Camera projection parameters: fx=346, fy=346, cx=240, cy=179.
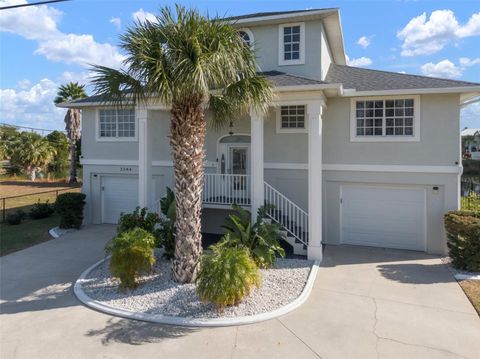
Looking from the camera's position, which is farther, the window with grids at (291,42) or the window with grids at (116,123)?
the window with grids at (116,123)

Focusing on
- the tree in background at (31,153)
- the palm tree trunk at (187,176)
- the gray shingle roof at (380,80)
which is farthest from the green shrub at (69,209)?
the tree in background at (31,153)

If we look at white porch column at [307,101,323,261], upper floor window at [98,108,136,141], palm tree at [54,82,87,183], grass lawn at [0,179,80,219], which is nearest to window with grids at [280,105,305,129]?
white porch column at [307,101,323,261]

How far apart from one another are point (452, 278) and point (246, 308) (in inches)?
212

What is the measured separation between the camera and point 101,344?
5445mm

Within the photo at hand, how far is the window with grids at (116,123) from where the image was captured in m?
14.2

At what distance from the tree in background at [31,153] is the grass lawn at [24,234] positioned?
70.8 feet

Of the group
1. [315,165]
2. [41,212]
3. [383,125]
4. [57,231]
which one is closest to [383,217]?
[383,125]

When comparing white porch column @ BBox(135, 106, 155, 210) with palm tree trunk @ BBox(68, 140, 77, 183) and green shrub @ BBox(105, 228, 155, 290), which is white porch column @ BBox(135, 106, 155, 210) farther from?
palm tree trunk @ BBox(68, 140, 77, 183)

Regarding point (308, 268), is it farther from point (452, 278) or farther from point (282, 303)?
point (452, 278)

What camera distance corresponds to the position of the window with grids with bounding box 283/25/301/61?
38.4ft

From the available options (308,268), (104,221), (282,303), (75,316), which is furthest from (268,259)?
(104,221)

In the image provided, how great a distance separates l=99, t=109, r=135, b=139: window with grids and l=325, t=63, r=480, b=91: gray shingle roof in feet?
26.1

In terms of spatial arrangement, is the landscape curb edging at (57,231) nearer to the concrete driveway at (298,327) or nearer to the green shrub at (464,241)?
the concrete driveway at (298,327)

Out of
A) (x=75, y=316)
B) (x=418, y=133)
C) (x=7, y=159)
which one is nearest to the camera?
(x=75, y=316)
